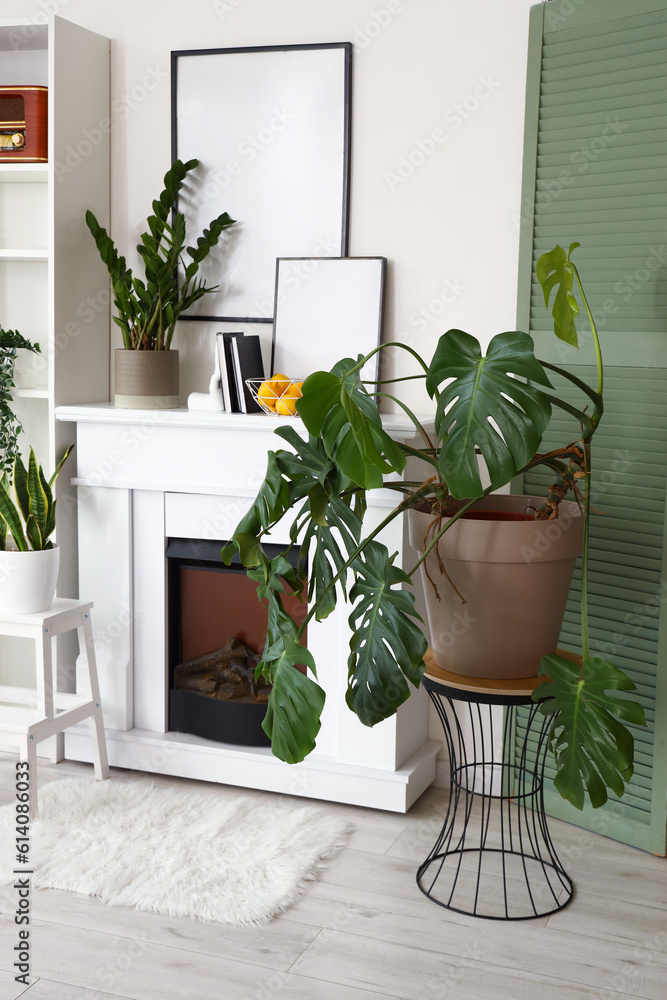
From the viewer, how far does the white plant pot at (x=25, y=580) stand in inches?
112

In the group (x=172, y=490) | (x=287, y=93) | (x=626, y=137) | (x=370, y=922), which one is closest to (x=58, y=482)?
(x=172, y=490)

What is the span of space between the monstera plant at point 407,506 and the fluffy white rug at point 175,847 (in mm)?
458

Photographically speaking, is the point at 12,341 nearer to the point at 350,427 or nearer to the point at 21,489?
the point at 21,489

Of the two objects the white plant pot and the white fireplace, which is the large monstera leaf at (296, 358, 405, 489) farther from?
the white plant pot

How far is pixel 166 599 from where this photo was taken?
10.1ft

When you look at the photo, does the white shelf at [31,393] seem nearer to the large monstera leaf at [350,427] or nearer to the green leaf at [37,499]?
the green leaf at [37,499]

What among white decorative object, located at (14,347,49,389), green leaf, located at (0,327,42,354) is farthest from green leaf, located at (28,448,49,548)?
white decorative object, located at (14,347,49,389)

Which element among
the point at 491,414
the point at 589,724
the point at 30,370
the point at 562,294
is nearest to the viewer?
the point at 491,414

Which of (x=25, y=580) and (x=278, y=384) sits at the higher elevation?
(x=278, y=384)

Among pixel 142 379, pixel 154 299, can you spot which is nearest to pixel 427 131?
pixel 154 299

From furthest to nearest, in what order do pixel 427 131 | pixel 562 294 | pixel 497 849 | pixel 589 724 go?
1. pixel 427 131
2. pixel 497 849
3. pixel 562 294
4. pixel 589 724

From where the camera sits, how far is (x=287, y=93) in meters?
3.05

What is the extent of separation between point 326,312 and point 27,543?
3.70ft

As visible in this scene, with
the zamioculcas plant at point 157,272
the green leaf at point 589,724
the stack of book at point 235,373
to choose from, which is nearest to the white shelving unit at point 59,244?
the zamioculcas plant at point 157,272
